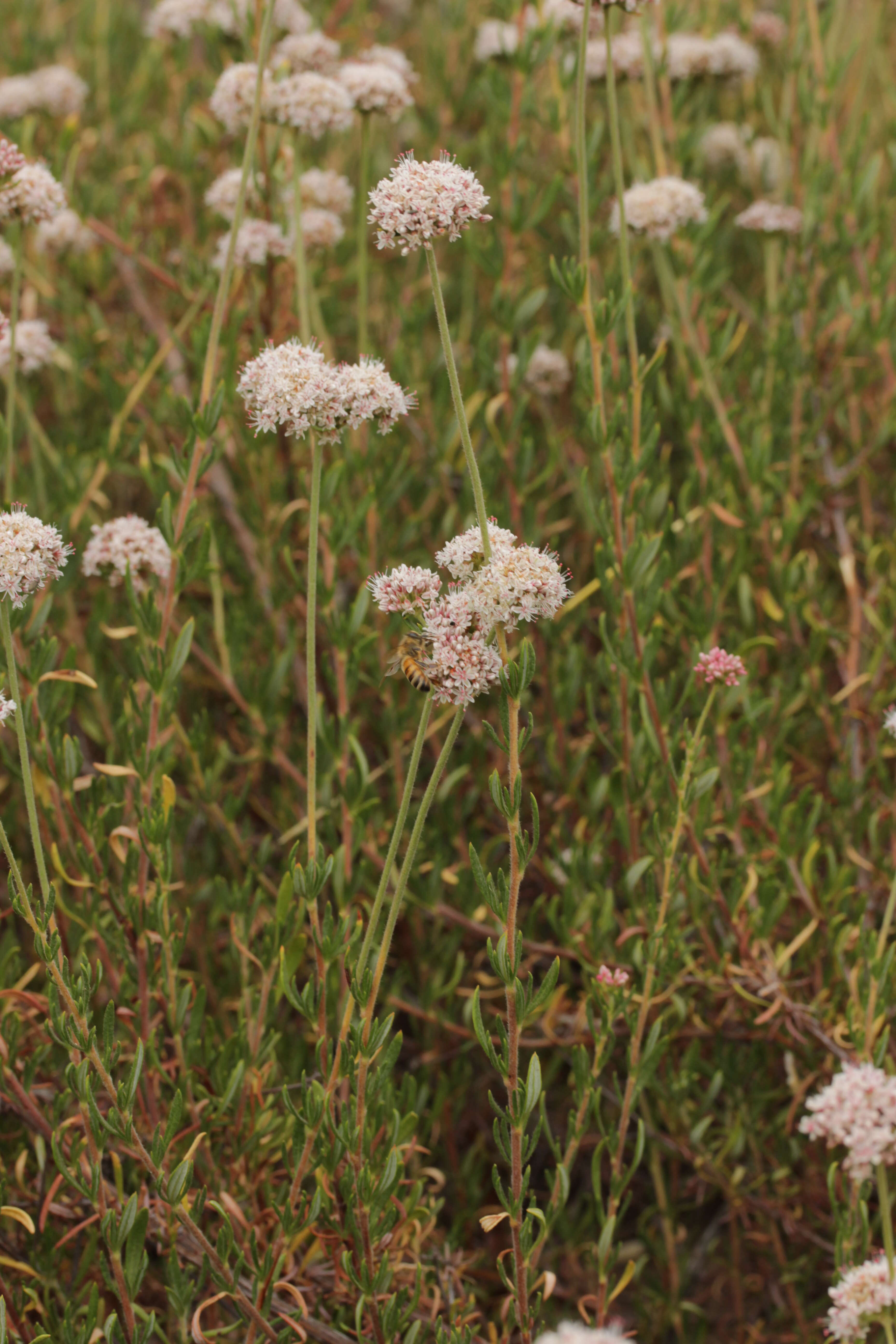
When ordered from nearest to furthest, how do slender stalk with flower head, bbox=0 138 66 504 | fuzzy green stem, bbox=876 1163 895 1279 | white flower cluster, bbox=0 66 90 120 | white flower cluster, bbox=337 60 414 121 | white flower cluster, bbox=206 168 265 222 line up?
fuzzy green stem, bbox=876 1163 895 1279
slender stalk with flower head, bbox=0 138 66 504
white flower cluster, bbox=337 60 414 121
white flower cluster, bbox=206 168 265 222
white flower cluster, bbox=0 66 90 120

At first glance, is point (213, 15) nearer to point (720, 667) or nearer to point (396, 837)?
point (720, 667)

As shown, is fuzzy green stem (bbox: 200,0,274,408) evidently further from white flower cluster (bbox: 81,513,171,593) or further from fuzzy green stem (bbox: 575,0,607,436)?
fuzzy green stem (bbox: 575,0,607,436)

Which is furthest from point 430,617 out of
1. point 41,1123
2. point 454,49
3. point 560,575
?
point 454,49

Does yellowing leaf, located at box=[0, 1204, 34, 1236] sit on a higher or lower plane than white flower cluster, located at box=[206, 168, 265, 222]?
lower

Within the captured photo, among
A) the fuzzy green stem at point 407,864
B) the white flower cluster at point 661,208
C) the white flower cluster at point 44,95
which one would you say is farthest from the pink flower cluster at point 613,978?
the white flower cluster at point 44,95

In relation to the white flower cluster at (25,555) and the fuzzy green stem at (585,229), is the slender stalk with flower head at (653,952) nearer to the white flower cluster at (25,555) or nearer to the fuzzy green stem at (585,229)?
the fuzzy green stem at (585,229)

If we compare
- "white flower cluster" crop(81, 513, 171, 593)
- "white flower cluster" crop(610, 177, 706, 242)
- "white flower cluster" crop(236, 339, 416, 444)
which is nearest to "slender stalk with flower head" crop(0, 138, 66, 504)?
"white flower cluster" crop(81, 513, 171, 593)

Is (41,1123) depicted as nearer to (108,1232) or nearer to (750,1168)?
(108,1232)
